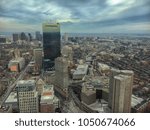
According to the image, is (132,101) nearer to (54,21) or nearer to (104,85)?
(104,85)

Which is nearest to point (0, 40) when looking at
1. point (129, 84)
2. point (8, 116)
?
point (8, 116)

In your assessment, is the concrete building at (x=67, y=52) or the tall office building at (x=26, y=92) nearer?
the tall office building at (x=26, y=92)

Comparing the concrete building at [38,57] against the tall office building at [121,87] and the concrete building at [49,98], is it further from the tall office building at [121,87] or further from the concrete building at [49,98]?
the tall office building at [121,87]

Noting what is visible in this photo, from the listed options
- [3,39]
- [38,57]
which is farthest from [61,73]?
[3,39]

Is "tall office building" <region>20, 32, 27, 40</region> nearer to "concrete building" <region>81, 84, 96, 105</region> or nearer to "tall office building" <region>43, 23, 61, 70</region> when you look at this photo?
"tall office building" <region>43, 23, 61, 70</region>

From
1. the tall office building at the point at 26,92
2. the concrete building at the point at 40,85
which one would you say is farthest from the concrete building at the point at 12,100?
the concrete building at the point at 40,85

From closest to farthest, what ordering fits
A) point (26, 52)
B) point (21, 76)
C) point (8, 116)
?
point (8, 116), point (21, 76), point (26, 52)
